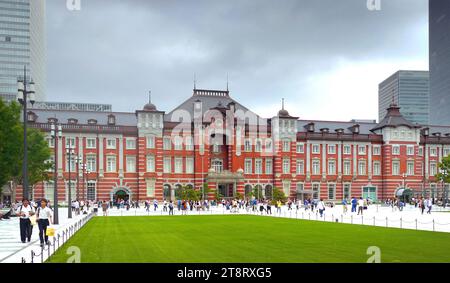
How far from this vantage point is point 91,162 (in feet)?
214

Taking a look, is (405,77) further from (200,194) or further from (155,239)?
(200,194)

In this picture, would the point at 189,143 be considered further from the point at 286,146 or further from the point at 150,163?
the point at 286,146

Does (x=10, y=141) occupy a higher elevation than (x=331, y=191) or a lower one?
higher

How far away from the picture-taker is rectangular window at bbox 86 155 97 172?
65019mm

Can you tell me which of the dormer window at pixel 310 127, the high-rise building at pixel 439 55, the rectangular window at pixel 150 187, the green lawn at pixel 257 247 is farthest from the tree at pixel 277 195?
the high-rise building at pixel 439 55

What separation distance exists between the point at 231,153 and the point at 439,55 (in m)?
64.0

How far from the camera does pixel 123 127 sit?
66.5 metres

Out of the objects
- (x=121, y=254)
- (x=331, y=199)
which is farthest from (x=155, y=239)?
(x=331, y=199)

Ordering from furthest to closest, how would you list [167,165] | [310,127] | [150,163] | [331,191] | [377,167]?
[377,167]
[310,127]
[331,191]
[167,165]
[150,163]

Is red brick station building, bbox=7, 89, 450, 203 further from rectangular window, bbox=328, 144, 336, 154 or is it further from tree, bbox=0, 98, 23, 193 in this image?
tree, bbox=0, 98, 23, 193

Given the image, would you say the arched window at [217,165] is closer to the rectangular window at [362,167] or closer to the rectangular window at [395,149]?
the rectangular window at [362,167]

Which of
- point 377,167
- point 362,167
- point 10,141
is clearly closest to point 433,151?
point 377,167

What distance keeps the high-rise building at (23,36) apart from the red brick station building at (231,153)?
55.7 meters
